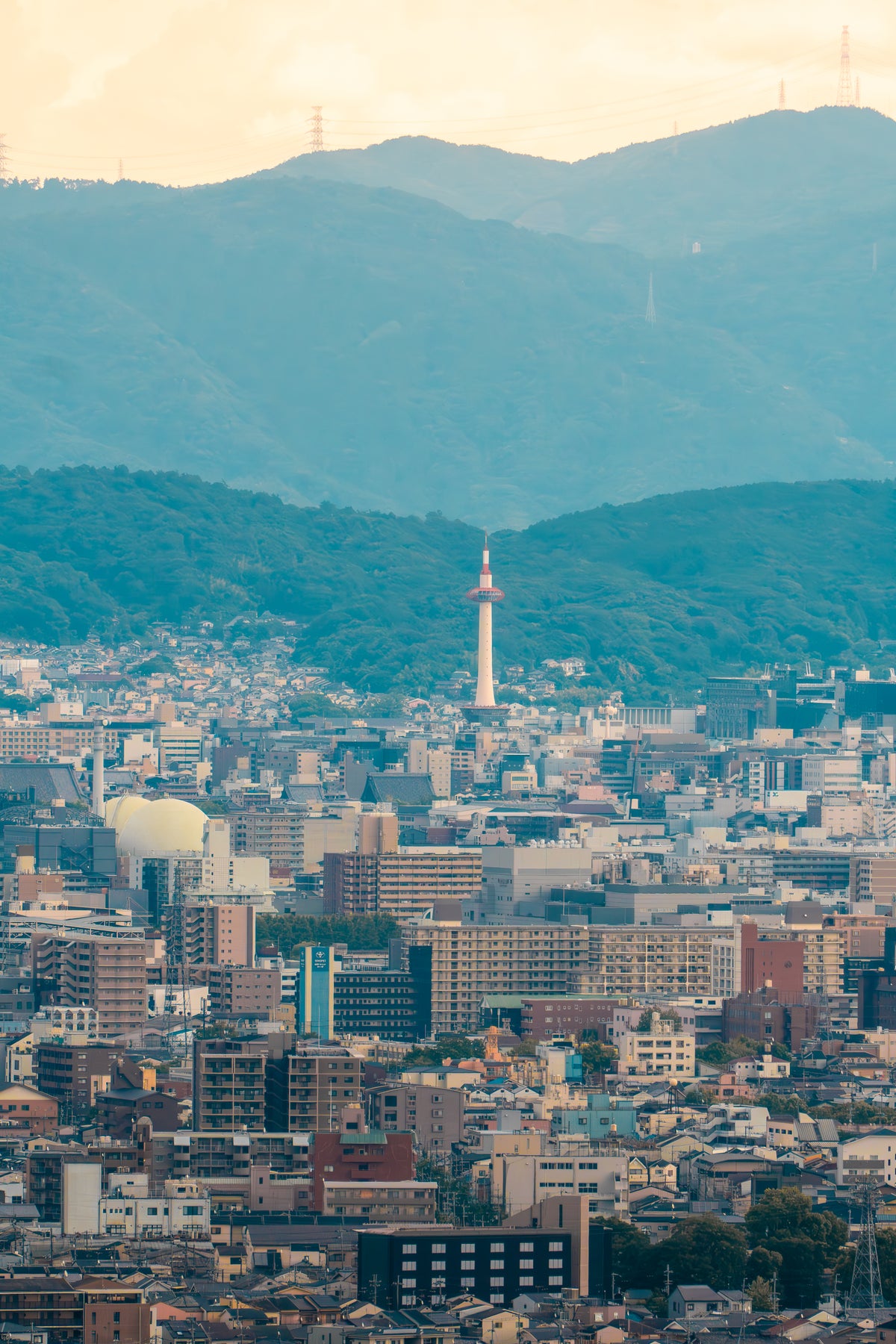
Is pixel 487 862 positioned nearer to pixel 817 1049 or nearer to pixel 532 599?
pixel 817 1049

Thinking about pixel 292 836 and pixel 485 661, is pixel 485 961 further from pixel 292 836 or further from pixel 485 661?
pixel 485 661

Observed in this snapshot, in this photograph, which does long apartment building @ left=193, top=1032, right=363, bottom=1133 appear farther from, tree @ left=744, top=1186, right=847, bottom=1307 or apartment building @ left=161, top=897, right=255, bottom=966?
apartment building @ left=161, top=897, right=255, bottom=966

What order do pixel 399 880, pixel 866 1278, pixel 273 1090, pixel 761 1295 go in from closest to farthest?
pixel 761 1295 < pixel 866 1278 < pixel 273 1090 < pixel 399 880

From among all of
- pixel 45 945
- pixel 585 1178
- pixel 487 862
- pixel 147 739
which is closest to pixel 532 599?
pixel 147 739

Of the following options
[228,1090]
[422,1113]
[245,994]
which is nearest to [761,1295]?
[422,1113]

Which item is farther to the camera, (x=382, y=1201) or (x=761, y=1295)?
(x=382, y=1201)
